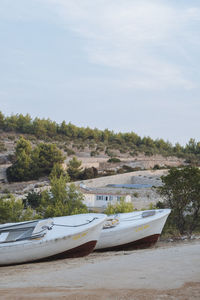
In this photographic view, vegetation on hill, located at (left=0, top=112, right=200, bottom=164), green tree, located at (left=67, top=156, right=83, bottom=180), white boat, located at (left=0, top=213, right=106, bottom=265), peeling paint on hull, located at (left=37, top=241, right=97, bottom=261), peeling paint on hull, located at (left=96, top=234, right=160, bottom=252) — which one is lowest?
peeling paint on hull, located at (left=96, top=234, right=160, bottom=252)

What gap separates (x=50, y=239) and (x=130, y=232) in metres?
4.53

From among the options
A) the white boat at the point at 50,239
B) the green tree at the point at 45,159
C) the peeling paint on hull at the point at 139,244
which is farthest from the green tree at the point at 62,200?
the green tree at the point at 45,159

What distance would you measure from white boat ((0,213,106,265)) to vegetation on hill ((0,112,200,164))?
6126 centimetres

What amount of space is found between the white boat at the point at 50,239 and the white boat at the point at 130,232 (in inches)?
74.6

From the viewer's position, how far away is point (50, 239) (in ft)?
50.3

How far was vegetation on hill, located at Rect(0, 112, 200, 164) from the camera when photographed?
82.1m

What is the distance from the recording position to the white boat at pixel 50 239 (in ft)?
49.9

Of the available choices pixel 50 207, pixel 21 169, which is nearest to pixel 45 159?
pixel 21 169

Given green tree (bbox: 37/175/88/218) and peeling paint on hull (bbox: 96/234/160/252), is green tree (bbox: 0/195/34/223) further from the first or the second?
peeling paint on hull (bbox: 96/234/160/252)

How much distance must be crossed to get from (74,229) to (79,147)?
62.0 metres

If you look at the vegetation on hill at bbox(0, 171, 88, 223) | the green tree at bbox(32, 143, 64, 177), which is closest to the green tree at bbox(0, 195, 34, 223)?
the vegetation on hill at bbox(0, 171, 88, 223)

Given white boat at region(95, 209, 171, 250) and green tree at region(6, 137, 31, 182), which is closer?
white boat at region(95, 209, 171, 250)

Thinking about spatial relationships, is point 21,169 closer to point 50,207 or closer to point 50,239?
point 50,207

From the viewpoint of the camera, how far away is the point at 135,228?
723 inches
